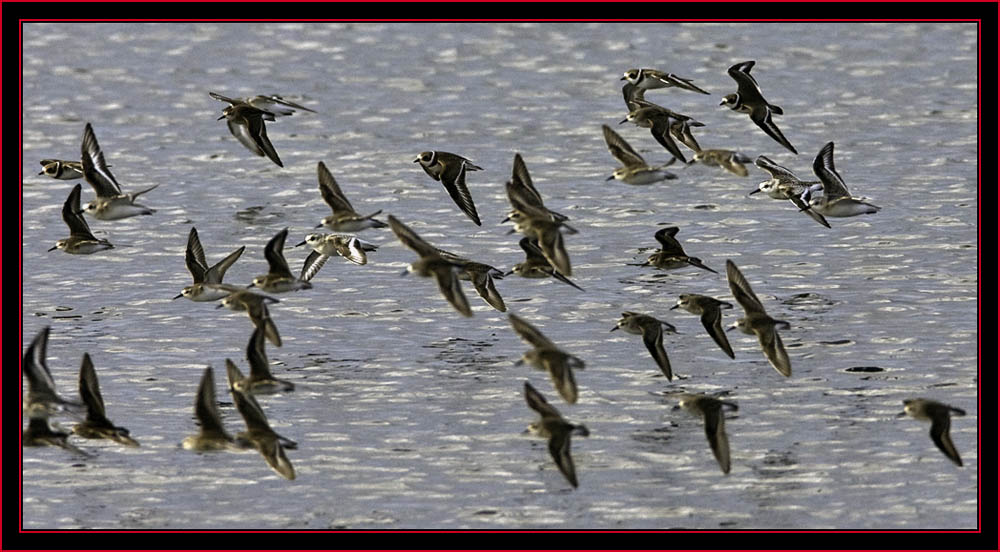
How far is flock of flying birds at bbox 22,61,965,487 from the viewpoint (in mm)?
13578

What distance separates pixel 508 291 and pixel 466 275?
229cm

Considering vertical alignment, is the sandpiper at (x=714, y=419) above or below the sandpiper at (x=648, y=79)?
below

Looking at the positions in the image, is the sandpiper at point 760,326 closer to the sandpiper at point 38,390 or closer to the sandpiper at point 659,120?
the sandpiper at point 659,120

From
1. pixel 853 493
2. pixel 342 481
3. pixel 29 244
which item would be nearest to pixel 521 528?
pixel 342 481

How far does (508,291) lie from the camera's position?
19.0 m

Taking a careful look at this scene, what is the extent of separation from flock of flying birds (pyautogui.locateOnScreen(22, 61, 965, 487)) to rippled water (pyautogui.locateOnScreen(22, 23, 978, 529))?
1.15 ft

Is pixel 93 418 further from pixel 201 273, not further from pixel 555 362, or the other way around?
pixel 555 362

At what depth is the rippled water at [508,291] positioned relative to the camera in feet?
44.2

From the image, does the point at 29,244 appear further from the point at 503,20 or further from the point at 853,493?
the point at 503,20

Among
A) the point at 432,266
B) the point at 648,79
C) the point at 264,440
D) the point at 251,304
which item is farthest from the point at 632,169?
the point at 264,440

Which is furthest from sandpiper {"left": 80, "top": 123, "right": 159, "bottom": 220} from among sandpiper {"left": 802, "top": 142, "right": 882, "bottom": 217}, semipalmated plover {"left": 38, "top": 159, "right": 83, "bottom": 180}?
sandpiper {"left": 802, "top": 142, "right": 882, "bottom": 217}

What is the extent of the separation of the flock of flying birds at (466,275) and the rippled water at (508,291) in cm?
35

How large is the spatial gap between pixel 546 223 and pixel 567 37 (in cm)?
1982

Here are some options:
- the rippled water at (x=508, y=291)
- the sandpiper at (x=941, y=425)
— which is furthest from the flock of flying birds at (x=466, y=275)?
the rippled water at (x=508, y=291)
